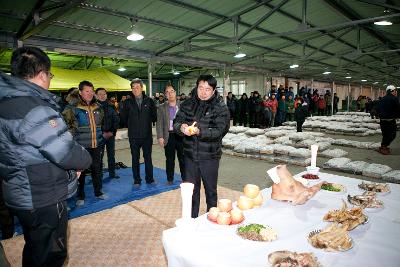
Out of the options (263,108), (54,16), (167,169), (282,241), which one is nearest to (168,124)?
(167,169)

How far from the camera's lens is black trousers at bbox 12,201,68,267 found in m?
1.83

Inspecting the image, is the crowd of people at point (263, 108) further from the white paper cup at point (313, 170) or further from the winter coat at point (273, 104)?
the white paper cup at point (313, 170)

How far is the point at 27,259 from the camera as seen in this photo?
1883 millimetres

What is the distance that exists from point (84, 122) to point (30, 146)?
106 inches

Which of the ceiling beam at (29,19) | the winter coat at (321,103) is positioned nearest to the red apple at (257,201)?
the ceiling beam at (29,19)

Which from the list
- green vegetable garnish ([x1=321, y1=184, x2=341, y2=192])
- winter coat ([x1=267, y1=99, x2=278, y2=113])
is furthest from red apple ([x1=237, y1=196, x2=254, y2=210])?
winter coat ([x1=267, y1=99, x2=278, y2=113])

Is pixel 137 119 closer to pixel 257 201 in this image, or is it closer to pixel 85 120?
pixel 85 120

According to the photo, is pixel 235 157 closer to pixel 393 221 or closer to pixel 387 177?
pixel 387 177

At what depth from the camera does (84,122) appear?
4.32m

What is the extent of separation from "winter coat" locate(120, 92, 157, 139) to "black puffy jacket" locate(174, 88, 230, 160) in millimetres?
2209

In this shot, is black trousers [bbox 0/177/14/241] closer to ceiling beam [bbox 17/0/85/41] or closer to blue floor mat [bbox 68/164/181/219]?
blue floor mat [bbox 68/164/181/219]

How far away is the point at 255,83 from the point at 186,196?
22.1 meters

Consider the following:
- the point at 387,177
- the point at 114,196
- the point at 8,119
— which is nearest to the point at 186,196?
the point at 8,119

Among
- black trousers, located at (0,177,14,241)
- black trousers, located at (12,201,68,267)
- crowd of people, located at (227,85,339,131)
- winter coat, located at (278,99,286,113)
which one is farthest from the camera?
winter coat, located at (278,99,286,113)
